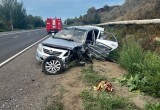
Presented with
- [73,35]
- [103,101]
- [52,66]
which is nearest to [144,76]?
[103,101]

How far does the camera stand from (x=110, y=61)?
13828 millimetres

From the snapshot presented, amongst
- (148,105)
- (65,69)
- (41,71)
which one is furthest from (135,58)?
(148,105)

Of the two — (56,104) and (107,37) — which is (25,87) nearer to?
(56,104)

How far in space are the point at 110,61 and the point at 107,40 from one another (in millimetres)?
958

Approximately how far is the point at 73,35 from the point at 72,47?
1816 mm

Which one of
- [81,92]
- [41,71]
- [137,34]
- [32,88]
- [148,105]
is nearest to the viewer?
[148,105]

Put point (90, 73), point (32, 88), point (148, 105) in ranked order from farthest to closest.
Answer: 1. point (90, 73)
2. point (32, 88)
3. point (148, 105)

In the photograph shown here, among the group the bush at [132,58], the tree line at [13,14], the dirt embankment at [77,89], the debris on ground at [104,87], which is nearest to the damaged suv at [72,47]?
the dirt embankment at [77,89]

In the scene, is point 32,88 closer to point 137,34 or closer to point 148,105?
point 148,105

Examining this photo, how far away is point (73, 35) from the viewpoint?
13.7 meters

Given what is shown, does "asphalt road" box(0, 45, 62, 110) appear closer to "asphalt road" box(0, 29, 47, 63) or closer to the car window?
"asphalt road" box(0, 29, 47, 63)

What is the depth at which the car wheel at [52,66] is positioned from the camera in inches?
439

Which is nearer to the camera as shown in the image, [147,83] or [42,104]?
[42,104]

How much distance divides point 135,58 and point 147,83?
2650 mm
